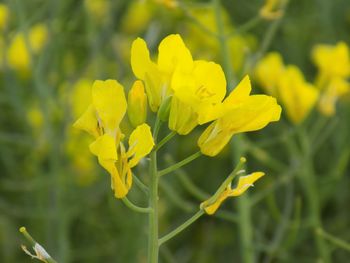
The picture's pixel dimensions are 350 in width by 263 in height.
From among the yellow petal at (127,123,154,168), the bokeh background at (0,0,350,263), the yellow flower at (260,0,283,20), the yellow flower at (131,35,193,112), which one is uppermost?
the yellow flower at (131,35,193,112)

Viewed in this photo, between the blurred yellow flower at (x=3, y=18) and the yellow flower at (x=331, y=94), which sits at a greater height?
the blurred yellow flower at (x=3, y=18)

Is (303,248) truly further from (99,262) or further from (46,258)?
(46,258)

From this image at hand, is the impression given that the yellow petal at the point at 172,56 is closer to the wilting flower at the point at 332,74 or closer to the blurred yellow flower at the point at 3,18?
the wilting flower at the point at 332,74

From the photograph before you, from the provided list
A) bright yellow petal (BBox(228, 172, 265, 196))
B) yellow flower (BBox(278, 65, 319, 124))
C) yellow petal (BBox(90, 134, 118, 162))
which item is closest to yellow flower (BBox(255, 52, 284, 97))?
yellow flower (BBox(278, 65, 319, 124))

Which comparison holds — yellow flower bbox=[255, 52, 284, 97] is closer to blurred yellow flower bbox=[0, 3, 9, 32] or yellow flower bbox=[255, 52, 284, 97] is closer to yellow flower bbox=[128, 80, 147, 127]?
blurred yellow flower bbox=[0, 3, 9, 32]

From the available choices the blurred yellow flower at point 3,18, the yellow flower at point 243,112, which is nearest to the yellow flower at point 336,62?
the blurred yellow flower at point 3,18

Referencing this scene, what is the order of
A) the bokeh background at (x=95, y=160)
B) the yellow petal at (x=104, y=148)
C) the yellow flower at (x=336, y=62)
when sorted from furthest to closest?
the bokeh background at (x=95, y=160), the yellow flower at (x=336, y=62), the yellow petal at (x=104, y=148)

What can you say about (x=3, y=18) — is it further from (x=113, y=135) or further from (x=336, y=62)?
(x=113, y=135)
